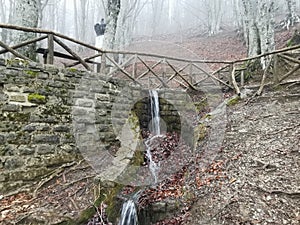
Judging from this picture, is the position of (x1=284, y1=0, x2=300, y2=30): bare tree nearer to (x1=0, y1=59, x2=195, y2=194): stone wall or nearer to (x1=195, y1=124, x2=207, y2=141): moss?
(x1=195, y1=124, x2=207, y2=141): moss

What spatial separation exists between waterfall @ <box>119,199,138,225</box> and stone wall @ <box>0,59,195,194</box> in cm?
98

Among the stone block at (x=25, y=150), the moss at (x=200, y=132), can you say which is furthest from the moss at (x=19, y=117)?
the moss at (x=200, y=132)

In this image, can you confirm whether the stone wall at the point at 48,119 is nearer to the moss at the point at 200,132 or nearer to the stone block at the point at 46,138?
the stone block at the point at 46,138

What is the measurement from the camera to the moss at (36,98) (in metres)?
4.25

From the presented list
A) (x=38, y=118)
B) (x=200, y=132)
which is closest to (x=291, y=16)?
(x=200, y=132)

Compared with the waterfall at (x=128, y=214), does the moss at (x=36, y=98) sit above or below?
above

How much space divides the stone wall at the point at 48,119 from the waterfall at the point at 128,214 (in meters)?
0.98

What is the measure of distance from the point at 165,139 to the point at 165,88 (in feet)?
5.04

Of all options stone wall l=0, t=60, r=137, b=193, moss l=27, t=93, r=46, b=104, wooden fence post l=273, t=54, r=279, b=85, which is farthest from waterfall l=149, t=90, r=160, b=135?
moss l=27, t=93, r=46, b=104

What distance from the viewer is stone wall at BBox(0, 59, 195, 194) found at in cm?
399

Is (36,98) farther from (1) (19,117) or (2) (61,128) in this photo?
(2) (61,128)

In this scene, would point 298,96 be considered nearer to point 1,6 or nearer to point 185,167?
point 185,167

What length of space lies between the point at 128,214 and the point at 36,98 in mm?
2342

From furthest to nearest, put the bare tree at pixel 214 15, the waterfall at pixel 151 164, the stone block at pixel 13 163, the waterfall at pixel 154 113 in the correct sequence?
the bare tree at pixel 214 15 → the waterfall at pixel 154 113 → the waterfall at pixel 151 164 → the stone block at pixel 13 163
